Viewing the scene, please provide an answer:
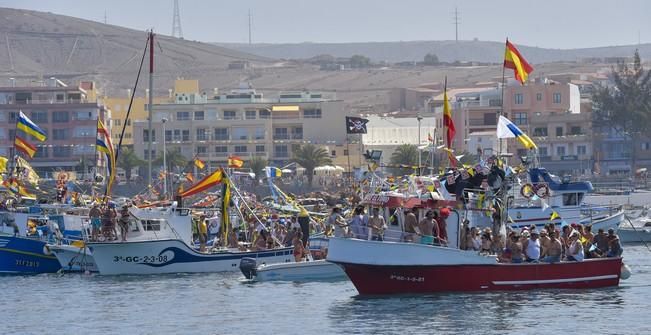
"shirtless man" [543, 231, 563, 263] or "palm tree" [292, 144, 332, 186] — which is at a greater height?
"palm tree" [292, 144, 332, 186]

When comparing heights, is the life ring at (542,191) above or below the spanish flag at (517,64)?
below

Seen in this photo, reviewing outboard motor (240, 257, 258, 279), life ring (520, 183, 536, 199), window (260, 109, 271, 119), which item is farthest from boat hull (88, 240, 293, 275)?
window (260, 109, 271, 119)

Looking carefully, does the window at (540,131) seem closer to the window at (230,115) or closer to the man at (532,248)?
the window at (230,115)

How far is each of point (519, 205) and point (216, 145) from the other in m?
92.7

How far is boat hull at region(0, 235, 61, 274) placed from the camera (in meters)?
65.5

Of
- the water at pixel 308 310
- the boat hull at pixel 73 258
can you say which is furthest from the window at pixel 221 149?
the water at pixel 308 310

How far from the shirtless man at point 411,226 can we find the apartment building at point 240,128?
11117cm

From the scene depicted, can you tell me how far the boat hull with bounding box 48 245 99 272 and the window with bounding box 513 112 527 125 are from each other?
96.6 m

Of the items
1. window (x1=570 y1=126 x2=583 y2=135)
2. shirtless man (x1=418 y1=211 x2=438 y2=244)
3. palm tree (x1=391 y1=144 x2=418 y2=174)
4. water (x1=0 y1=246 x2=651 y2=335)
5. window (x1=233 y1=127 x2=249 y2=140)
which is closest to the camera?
water (x1=0 y1=246 x2=651 y2=335)

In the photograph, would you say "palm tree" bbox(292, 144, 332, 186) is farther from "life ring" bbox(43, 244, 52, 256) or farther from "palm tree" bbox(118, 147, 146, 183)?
"life ring" bbox(43, 244, 52, 256)

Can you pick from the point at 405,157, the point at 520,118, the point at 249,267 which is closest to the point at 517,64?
the point at 249,267

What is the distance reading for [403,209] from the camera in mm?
48812

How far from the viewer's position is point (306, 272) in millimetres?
55469

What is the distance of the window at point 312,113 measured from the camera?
553 ft
